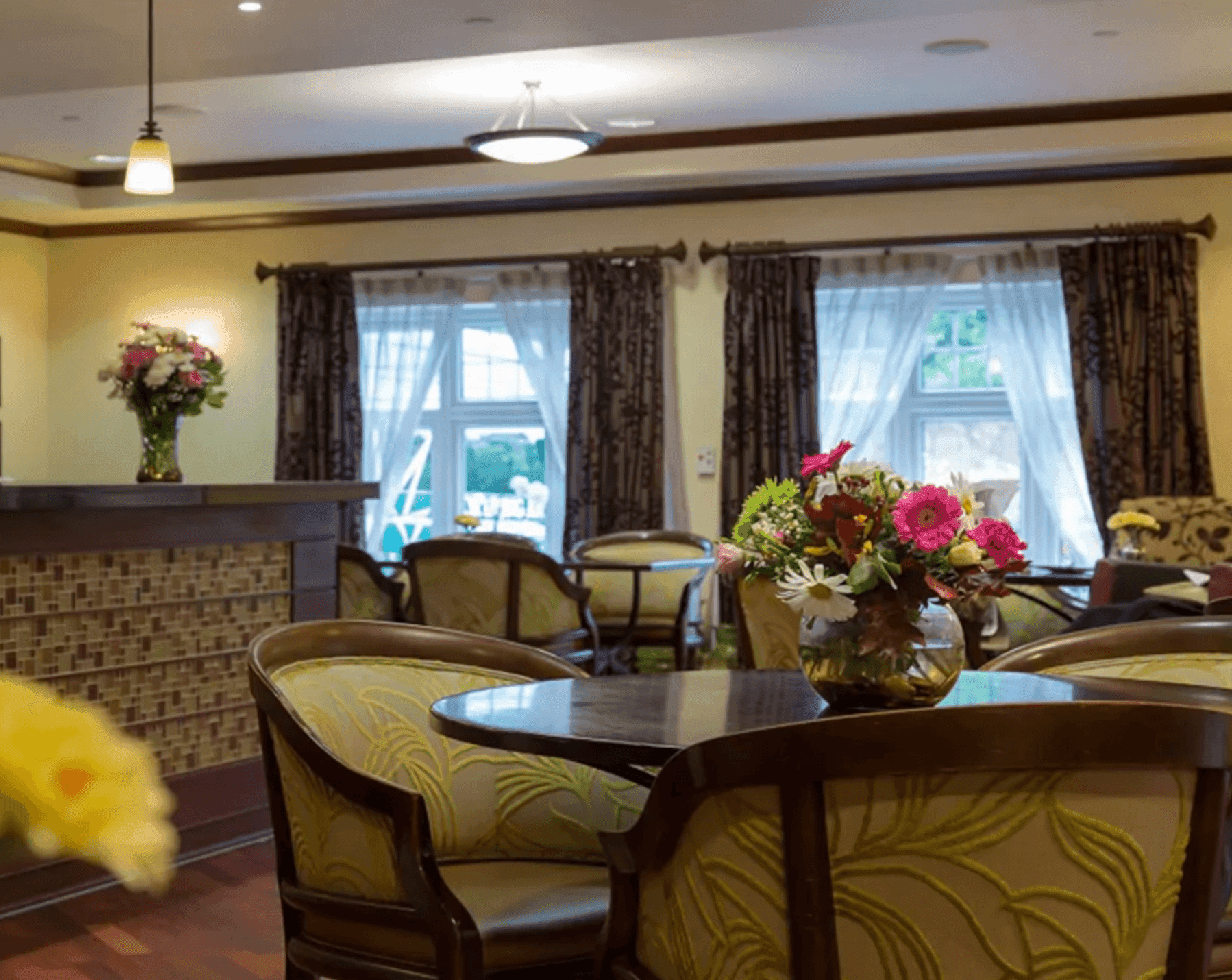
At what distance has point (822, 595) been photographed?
7.03 ft

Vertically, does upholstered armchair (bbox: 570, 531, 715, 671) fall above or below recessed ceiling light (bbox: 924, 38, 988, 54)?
below

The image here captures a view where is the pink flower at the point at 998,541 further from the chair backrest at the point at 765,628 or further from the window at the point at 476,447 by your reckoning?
the window at the point at 476,447

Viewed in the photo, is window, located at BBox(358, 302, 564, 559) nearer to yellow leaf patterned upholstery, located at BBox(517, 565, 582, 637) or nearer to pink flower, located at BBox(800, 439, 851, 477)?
yellow leaf patterned upholstery, located at BBox(517, 565, 582, 637)

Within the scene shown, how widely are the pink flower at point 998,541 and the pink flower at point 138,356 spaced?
3431 mm

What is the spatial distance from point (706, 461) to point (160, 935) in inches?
207

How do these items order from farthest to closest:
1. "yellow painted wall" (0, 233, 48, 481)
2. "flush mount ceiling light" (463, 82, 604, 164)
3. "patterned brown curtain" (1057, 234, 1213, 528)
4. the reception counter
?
1. "yellow painted wall" (0, 233, 48, 481)
2. "patterned brown curtain" (1057, 234, 1213, 528)
3. "flush mount ceiling light" (463, 82, 604, 164)
4. the reception counter

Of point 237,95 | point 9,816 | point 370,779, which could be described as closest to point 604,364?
point 237,95

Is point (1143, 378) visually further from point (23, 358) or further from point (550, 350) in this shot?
point (23, 358)

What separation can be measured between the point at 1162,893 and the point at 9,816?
1351mm

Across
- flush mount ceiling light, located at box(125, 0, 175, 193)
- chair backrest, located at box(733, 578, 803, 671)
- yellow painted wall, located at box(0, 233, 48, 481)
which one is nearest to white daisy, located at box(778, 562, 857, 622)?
chair backrest, located at box(733, 578, 803, 671)

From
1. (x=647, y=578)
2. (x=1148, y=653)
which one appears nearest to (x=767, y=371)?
(x=647, y=578)

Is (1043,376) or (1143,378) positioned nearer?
(1143,378)

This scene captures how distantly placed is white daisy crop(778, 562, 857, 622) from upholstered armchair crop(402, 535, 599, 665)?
3.95m

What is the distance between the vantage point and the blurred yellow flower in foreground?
17.5 inches
